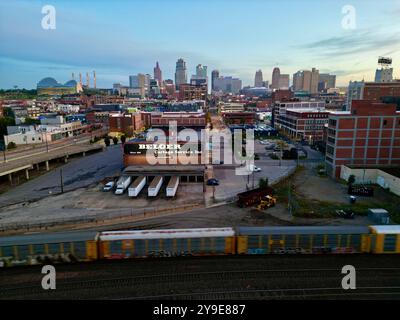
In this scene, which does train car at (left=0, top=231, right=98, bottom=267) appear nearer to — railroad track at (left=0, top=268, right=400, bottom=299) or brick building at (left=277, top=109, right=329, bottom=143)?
railroad track at (left=0, top=268, right=400, bottom=299)

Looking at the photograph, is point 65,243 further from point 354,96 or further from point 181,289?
point 354,96

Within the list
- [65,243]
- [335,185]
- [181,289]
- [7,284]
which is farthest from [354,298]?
[335,185]

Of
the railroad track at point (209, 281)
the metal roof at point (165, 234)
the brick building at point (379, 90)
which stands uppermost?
the brick building at point (379, 90)

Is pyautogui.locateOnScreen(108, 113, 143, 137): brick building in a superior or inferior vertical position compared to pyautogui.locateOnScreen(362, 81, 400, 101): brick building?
inferior

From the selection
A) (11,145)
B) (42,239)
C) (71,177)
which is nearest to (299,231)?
(42,239)

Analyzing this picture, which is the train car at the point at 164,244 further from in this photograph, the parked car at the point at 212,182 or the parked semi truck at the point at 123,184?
the parked car at the point at 212,182

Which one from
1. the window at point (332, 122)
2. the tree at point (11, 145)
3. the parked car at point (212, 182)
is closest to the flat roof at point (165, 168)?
the parked car at point (212, 182)

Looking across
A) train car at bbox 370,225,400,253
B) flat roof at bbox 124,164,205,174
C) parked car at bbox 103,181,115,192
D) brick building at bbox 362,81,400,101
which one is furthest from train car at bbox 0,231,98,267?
brick building at bbox 362,81,400,101
